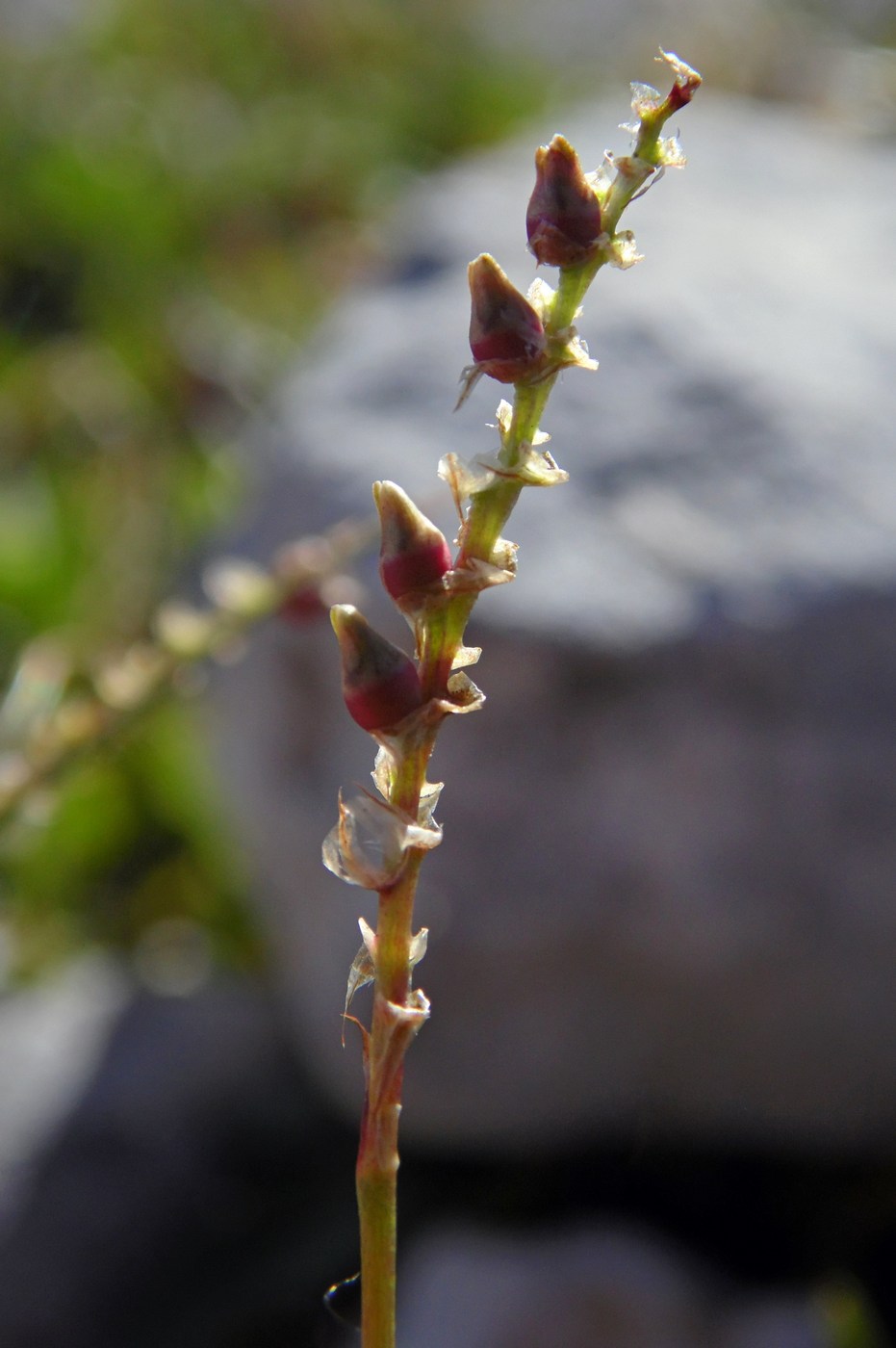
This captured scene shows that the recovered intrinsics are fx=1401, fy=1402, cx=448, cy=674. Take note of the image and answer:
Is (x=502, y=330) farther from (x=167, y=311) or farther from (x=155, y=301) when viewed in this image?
(x=155, y=301)

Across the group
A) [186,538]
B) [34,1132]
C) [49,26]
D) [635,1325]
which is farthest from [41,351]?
[49,26]

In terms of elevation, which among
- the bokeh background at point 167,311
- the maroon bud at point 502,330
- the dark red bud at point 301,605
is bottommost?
the maroon bud at point 502,330

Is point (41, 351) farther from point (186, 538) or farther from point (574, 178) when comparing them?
point (574, 178)

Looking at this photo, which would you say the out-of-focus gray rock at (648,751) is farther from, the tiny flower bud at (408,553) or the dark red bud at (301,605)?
the tiny flower bud at (408,553)

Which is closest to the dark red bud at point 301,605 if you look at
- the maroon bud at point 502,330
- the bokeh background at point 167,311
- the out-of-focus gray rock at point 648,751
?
the bokeh background at point 167,311

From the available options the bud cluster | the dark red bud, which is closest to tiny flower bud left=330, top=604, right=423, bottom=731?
the bud cluster

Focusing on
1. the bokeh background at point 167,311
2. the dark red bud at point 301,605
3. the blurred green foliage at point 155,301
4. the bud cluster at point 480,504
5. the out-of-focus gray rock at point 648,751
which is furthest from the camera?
the blurred green foliage at point 155,301

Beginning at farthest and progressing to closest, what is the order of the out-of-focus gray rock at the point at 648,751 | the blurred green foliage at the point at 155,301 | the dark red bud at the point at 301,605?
the blurred green foliage at the point at 155,301
the out-of-focus gray rock at the point at 648,751
the dark red bud at the point at 301,605

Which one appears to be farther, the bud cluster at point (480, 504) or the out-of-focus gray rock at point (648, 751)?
the out-of-focus gray rock at point (648, 751)
